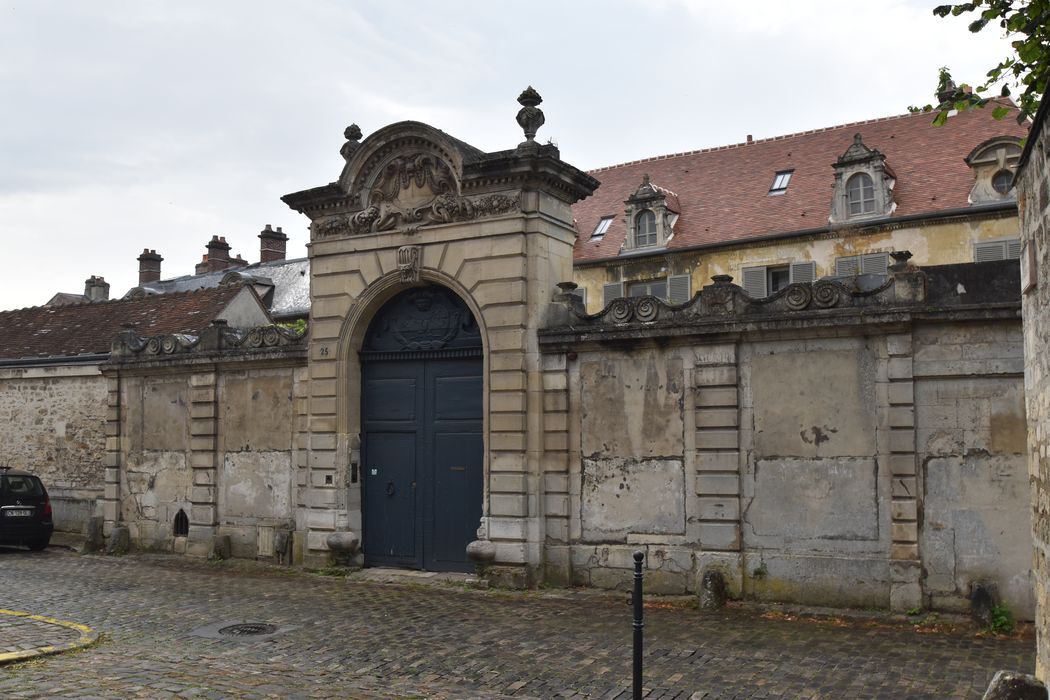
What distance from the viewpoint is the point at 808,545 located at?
10164 millimetres

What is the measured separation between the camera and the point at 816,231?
2367 cm

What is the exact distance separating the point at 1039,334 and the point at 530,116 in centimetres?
810

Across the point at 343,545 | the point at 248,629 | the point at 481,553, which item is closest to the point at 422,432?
the point at 343,545

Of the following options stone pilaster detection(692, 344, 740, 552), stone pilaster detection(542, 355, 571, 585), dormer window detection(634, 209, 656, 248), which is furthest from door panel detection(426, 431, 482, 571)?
dormer window detection(634, 209, 656, 248)

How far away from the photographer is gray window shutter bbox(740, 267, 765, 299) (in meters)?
24.4

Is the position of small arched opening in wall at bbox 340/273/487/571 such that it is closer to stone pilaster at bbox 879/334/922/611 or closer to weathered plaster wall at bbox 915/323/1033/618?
stone pilaster at bbox 879/334/922/611

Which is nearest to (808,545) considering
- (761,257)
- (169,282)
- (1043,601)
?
(1043,601)

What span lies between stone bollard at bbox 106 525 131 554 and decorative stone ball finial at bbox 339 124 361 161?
7.06 metres

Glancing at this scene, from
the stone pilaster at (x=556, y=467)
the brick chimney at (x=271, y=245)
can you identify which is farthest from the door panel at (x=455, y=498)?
the brick chimney at (x=271, y=245)

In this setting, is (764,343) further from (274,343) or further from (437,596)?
(274,343)

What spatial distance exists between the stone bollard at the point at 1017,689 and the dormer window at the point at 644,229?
71.1 ft

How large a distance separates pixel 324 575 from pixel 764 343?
6572mm

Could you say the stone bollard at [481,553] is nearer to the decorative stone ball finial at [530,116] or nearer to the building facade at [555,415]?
the building facade at [555,415]

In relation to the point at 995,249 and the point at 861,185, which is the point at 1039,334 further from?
the point at 861,185
